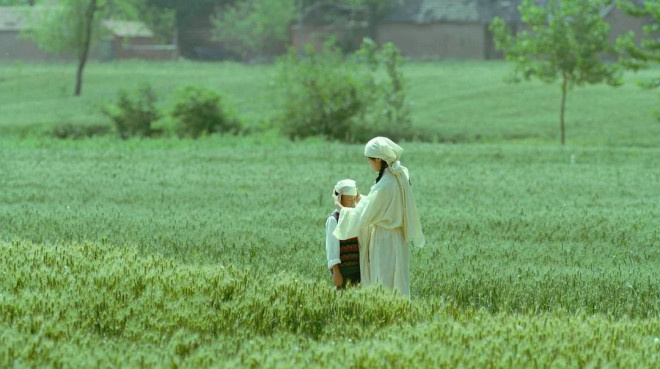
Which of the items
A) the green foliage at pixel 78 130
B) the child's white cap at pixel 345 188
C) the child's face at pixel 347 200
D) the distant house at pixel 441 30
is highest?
the child's white cap at pixel 345 188

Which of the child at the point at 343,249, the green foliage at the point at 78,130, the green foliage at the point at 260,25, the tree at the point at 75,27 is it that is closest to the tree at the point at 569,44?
the green foliage at the point at 78,130

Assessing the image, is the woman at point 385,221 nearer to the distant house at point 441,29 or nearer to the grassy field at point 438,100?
the grassy field at point 438,100

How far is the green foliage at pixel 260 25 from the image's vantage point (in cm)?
10056

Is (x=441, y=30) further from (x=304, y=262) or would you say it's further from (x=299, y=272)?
(x=299, y=272)

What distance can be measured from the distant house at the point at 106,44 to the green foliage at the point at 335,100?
52.0 metres

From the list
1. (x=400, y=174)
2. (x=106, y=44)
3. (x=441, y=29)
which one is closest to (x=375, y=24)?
(x=441, y=29)

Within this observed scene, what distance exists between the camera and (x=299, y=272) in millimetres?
12758

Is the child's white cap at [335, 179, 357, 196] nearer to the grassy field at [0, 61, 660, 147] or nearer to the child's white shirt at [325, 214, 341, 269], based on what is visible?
the child's white shirt at [325, 214, 341, 269]

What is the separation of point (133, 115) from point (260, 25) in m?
52.1

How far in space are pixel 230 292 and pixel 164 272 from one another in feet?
2.84

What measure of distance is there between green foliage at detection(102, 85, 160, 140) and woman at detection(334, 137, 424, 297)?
39.8 metres

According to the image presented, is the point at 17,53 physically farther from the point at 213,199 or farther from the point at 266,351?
the point at 266,351

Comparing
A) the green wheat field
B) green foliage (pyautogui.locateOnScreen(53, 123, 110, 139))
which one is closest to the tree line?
the green wheat field

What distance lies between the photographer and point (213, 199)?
21.2m
